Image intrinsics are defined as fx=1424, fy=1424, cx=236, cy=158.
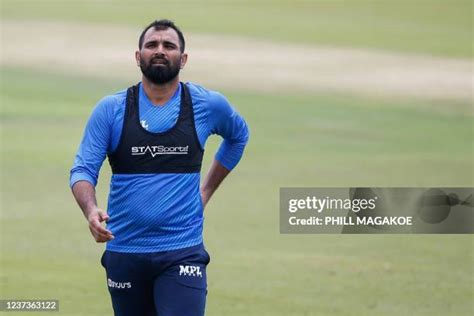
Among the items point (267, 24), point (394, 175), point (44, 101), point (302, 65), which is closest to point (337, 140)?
A: point (394, 175)

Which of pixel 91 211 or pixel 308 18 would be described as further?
→ pixel 308 18

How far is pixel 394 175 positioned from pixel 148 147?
47.9ft

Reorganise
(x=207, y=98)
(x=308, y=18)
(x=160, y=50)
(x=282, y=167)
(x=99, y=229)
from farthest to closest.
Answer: (x=308, y=18), (x=282, y=167), (x=207, y=98), (x=160, y=50), (x=99, y=229)

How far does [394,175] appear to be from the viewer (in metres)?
22.6

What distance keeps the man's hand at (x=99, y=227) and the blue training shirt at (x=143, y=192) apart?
0.48 metres

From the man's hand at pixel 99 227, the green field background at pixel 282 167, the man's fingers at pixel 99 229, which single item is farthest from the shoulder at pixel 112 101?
the green field background at pixel 282 167

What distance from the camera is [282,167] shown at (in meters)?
23.4

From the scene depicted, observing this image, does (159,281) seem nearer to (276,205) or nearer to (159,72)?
(159,72)

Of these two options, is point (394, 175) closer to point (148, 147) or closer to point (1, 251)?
point (1, 251)

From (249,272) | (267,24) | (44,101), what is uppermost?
(267,24)

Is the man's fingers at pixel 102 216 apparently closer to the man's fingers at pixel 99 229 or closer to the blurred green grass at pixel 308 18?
the man's fingers at pixel 99 229

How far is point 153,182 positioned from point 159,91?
56 cm

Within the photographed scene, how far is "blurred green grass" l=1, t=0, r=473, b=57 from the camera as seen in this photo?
3922 cm

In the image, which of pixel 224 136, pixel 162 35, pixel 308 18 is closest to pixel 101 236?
pixel 162 35
